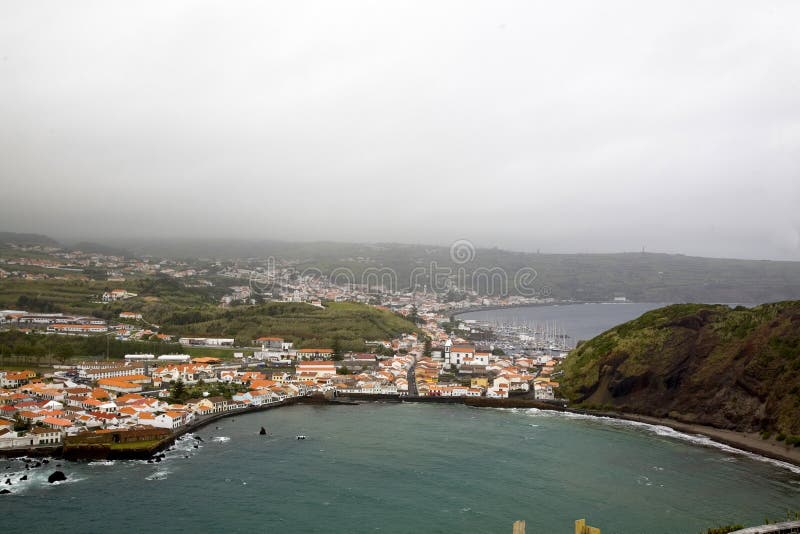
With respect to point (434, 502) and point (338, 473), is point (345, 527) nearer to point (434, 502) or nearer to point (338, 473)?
point (434, 502)

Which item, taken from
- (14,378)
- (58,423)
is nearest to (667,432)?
(58,423)

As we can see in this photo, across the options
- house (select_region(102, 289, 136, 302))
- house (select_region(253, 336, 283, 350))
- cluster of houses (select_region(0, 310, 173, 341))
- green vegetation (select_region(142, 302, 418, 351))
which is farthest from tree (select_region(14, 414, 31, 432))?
house (select_region(102, 289, 136, 302))

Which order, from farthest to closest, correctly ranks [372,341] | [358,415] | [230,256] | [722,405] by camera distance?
[230,256], [372,341], [358,415], [722,405]

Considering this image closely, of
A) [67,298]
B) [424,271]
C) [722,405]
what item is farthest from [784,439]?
[424,271]

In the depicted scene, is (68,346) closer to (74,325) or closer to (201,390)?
(74,325)

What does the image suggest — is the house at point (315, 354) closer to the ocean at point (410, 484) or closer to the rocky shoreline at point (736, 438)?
the ocean at point (410, 484)

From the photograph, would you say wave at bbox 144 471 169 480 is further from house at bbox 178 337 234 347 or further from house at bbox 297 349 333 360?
house at bbox 178 337 234 347
